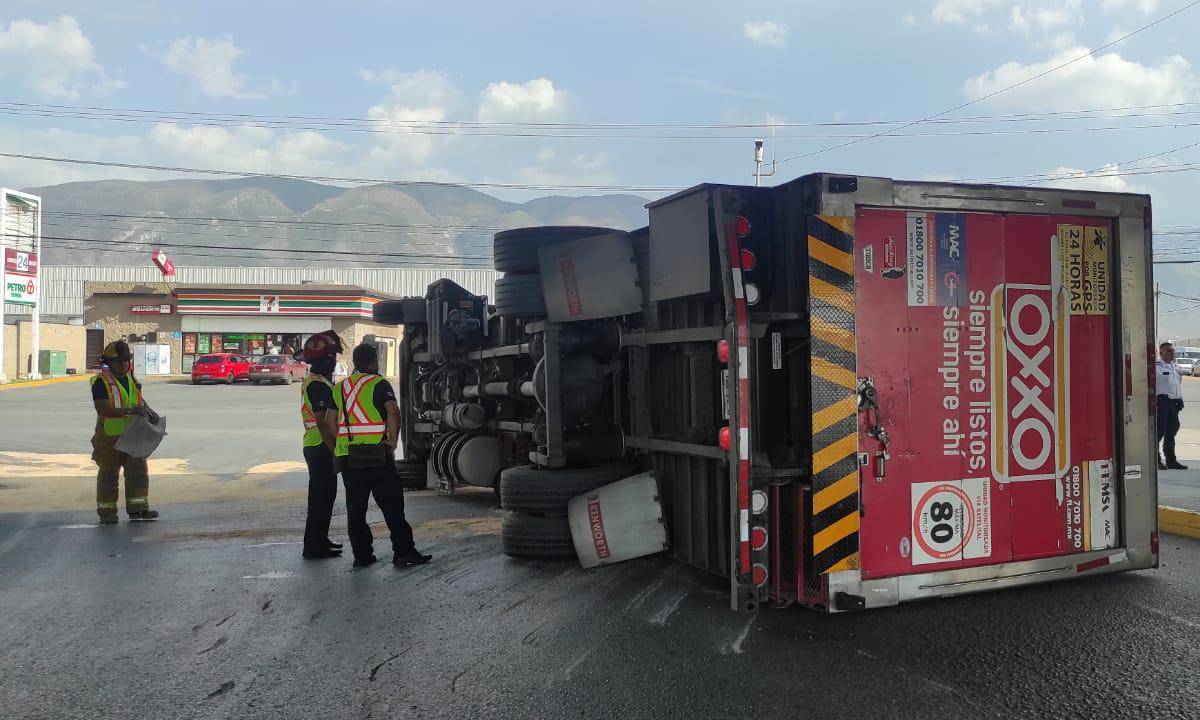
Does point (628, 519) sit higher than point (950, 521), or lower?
lower

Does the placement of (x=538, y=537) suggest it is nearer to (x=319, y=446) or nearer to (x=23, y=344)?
(x=319, y=446)

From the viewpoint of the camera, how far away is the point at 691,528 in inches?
233

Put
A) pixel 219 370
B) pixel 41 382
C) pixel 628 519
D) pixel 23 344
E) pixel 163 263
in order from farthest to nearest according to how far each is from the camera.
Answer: pixel 163 263 → pixel 23 344 → pixel 41 382 → pixel 219 370 → pixel 628 519

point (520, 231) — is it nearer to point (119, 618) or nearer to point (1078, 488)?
point (119, 618)

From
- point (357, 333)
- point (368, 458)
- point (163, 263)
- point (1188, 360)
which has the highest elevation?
point (163, 263)

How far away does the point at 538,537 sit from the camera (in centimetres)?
656

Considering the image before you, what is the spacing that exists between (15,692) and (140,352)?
47.7 metres

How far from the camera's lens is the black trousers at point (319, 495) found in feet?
23.5

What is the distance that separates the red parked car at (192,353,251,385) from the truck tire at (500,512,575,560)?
1358 inches

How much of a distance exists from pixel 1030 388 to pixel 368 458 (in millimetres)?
→ 4540

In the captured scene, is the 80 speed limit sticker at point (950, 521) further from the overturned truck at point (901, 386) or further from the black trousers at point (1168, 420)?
the black trousers at point (1168, 420)

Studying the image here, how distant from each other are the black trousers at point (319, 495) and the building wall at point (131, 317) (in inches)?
1847

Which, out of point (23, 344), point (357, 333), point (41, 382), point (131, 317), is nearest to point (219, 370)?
point (41, 382)

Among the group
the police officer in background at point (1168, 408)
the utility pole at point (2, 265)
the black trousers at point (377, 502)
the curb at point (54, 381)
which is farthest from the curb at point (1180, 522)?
the utility pole at point (2, 265)
